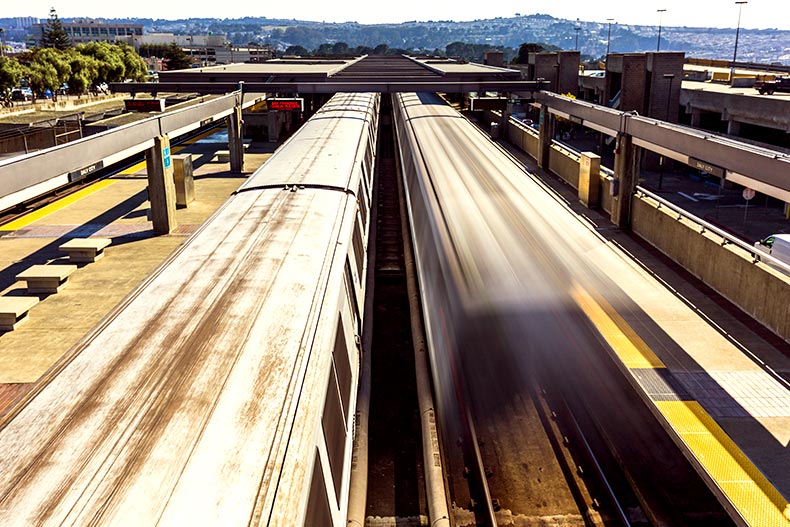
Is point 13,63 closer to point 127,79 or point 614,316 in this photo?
point 127,79

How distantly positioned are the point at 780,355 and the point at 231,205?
560 inches

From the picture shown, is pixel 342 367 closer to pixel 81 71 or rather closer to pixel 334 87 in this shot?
pixel 334 87

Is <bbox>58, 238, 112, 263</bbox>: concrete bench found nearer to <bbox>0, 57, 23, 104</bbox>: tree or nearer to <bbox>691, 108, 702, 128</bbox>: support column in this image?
<bbox>691, 108, 702, 128</bbox>: support column

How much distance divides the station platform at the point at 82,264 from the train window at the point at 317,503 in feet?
10.5

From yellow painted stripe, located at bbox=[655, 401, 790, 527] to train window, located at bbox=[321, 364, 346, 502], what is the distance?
20.0 ft

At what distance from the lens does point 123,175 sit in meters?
41.7

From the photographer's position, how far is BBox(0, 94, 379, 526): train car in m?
5.37

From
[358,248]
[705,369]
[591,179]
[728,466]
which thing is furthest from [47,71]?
[728,466]

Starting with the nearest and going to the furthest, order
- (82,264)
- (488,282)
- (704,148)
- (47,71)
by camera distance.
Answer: (488,282) < (704,148) < (82,264) < (47,71)

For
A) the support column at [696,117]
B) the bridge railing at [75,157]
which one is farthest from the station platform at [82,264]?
the support column at [696,117]

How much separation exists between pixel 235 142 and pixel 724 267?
29124 mm

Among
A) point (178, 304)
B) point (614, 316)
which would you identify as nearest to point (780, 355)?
point (614, 316)

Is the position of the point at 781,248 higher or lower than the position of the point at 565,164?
lower

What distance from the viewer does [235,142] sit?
1585 inches
